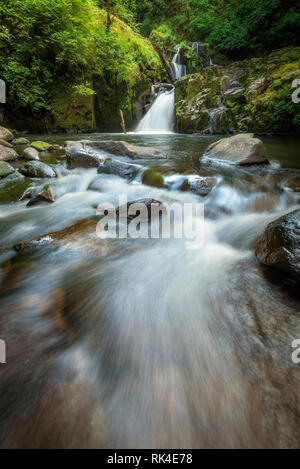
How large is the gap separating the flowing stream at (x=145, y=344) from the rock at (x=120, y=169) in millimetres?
2197

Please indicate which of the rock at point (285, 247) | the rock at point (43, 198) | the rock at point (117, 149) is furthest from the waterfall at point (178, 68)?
the rock at point (285, 247)

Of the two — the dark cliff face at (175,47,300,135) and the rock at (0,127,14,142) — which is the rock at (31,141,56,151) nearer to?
the rock at (0,127,14,142)

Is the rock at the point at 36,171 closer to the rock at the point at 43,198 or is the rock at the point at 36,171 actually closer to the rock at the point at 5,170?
the rock at the point at 5,170

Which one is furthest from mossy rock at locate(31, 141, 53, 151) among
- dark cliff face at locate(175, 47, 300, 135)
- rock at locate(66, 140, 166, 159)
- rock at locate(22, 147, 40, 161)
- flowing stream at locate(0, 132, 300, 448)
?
dark cliff face at locate(175, 47, 300, 135)

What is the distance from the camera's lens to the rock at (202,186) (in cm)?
387

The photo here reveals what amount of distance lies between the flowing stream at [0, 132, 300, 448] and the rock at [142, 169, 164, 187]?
69.4 inches

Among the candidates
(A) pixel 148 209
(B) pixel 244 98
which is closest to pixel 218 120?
(B) pixel 244 98

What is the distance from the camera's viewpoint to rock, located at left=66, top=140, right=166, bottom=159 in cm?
574

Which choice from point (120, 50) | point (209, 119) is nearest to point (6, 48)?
point (120, 50)

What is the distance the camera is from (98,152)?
6078mm

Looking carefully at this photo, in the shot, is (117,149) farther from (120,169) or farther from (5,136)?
(5,136)

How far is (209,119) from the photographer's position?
10.2 meters
